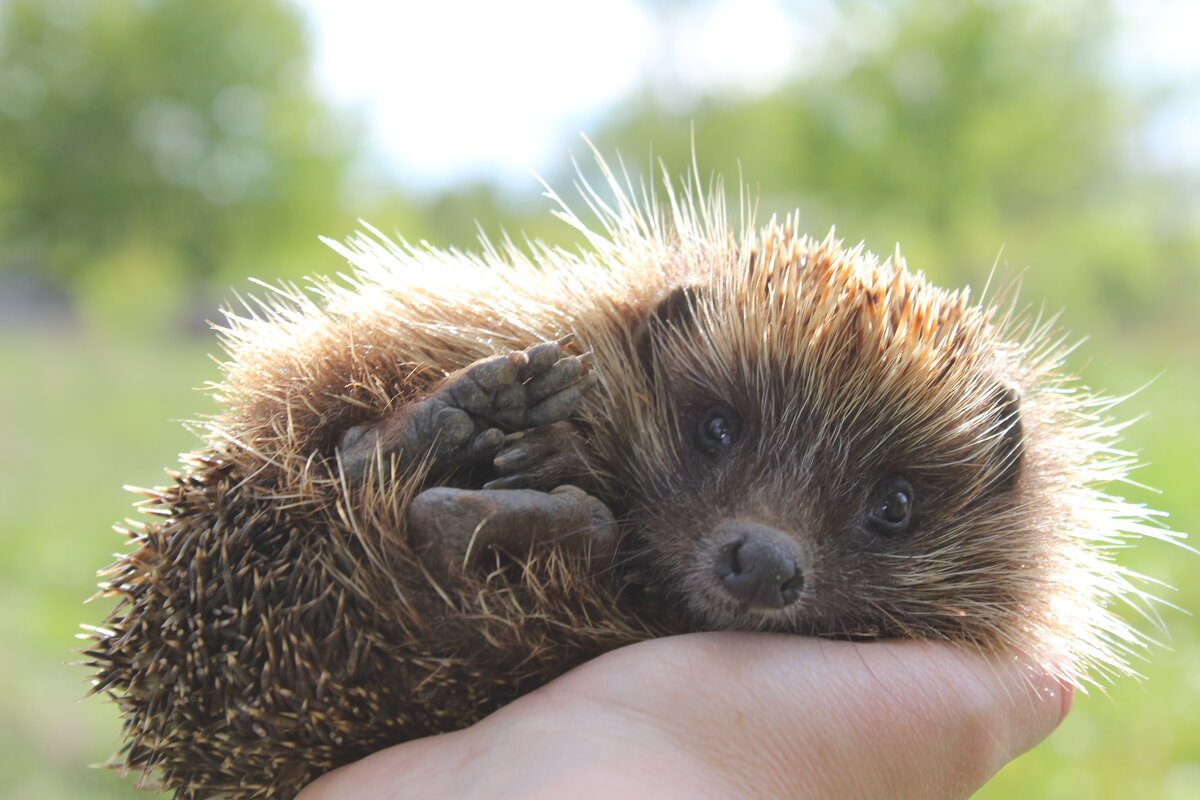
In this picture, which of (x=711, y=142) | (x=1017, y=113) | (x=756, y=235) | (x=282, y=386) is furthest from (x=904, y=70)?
(x=282, y=386)

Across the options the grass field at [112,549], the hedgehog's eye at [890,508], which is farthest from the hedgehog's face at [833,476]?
the grass field at [112,549]

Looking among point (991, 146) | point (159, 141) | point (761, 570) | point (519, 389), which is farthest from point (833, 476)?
point (159, 141)

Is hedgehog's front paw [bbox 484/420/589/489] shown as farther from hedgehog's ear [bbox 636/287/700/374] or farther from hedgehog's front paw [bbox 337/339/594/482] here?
hedgehog's ear [bbox 636/287/700/374]

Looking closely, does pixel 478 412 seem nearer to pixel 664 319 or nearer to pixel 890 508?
pixel 664 319

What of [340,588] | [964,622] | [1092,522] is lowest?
[964,622]

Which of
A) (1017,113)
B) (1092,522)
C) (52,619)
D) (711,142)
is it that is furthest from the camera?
(711,142)

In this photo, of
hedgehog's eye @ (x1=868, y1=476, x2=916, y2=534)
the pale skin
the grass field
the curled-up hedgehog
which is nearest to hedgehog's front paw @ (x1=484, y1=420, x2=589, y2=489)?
the curled-up hedgehog

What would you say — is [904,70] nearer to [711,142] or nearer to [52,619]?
[711,142]
